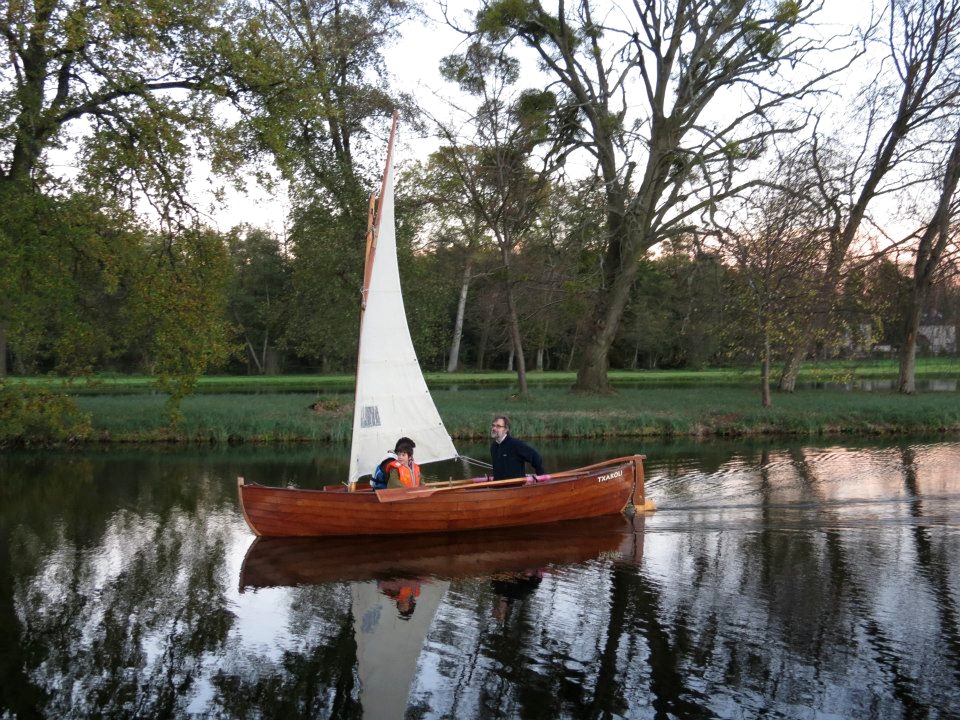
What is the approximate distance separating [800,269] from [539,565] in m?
18.2

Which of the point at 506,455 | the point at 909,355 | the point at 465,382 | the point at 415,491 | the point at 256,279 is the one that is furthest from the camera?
the point at 256,279

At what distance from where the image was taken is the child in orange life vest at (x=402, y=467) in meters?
11.9

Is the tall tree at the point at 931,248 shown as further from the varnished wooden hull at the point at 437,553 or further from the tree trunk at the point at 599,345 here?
the varnished wooden hull at the point at 437,553

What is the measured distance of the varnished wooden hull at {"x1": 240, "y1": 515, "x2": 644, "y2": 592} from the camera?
419 inches

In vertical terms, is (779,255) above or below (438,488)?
above

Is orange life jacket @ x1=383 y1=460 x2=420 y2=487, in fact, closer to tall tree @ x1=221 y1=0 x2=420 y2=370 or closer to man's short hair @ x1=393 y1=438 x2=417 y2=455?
man's short hair @ x1=393 y1=438 x2=417 y2=455

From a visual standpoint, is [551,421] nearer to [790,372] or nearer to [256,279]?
[790,372]

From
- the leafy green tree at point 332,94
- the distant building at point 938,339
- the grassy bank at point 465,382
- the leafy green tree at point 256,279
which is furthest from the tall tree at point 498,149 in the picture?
the leafy green tree at point 256,279

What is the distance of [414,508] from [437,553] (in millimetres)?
710

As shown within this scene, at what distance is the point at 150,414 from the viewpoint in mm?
24500

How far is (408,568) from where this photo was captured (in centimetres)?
1088

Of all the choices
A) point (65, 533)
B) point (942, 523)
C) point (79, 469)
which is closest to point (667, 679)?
point (942, 523)

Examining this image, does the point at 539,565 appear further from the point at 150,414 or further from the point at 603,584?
the point at 150,414

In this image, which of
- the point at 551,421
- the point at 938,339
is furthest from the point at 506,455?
the point at 938,339
